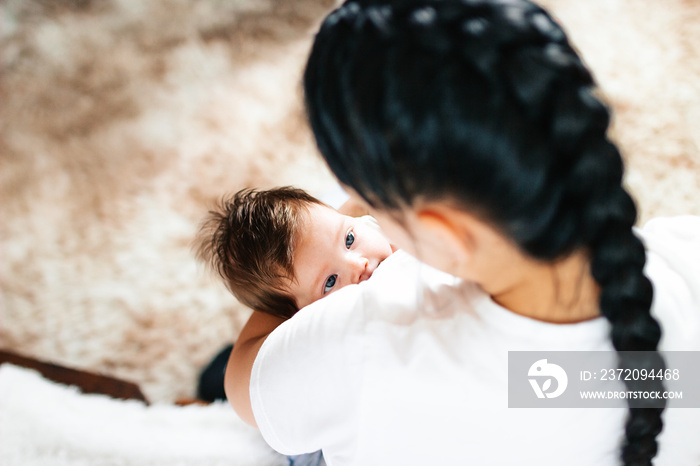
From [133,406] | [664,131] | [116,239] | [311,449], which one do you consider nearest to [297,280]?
[311,449]

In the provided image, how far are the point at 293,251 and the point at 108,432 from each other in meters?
0.46

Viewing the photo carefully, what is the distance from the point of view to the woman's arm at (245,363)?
2.09ft

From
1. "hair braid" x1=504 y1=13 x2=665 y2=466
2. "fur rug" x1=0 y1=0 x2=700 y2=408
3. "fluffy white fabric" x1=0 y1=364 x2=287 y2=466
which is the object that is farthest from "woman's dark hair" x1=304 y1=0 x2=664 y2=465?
"fur rug" x1=0 y1=0 x2=700 y2=408

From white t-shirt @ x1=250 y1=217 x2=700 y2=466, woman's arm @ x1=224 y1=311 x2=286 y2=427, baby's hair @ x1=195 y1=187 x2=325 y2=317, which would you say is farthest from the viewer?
baby's hair @ x1=195 y1=187 x2=325 y2=317

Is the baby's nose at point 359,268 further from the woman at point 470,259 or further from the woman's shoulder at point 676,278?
the woman's shoulder at point 676,278

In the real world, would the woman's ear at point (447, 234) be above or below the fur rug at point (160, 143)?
above

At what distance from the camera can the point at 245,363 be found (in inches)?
26.2

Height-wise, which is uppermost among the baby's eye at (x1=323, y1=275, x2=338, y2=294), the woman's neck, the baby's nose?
the woman's neck

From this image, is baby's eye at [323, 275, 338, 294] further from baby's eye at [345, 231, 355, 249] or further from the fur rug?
the fur rug

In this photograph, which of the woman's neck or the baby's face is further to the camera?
the baby's face

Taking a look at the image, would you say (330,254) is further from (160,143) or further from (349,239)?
(160,143)

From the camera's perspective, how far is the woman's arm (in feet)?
2.09

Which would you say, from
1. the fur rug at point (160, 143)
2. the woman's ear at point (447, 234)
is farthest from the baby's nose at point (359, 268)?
the fur rug at point (160, 143)

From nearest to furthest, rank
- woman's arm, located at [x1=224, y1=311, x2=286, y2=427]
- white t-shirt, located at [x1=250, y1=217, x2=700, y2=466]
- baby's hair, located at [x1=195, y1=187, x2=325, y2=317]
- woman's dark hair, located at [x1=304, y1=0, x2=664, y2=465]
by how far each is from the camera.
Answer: woman's dark hair, located at [x1=304, y1=0, x2=664, y2=465]
white t-shirt, located at [x1=250, y1=217, x2=700, y2=466]
woman's arm, located at [x1=224, y1=311, x2=286, y2=427]
baby's hair, located at [x1=195, y1=187, x2=325, y2=317]
